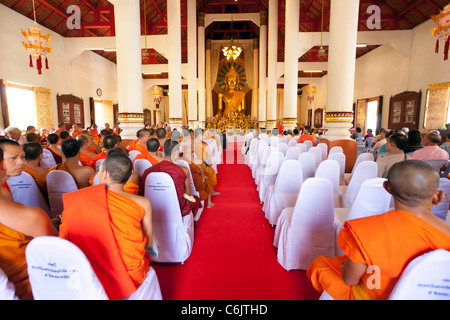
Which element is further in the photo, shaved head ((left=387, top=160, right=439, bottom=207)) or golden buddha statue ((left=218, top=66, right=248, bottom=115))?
golden buddha statue ((left=218, top=66, right=248, bottom=115))

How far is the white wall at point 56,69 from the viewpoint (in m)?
7.25

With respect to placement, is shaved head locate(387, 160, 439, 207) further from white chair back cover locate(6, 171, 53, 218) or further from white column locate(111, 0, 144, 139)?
white column locate(111, 0, 144, 139)

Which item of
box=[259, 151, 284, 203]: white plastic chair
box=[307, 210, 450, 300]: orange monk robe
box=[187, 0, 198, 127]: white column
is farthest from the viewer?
box=[187, 0, 198, 127]: white column

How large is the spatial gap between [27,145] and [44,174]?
317 mm

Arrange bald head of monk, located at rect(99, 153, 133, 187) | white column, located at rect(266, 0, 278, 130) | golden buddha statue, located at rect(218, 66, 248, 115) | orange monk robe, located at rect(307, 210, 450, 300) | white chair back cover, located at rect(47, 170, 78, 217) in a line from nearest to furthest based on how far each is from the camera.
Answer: orange monk robe, located at rect(307, 210, 450, 300) → bald head of monk, located at rect(99, 153, 133, 187) → white chair back cover, located at rect(47, 170, 78, 217) → white column, located at rect(266, 0, 278, 130) → golden buddha statue, located at rect(218, 66, 248, 115)

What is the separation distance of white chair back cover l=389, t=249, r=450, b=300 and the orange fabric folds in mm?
1181

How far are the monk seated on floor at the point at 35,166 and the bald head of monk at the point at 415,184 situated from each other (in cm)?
273

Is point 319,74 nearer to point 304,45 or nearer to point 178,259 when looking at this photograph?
point 304,45

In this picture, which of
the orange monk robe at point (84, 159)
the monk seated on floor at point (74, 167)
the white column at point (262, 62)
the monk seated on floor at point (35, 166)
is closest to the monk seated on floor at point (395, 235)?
the monk seated on floor at point (74, 167)

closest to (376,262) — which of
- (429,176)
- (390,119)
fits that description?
(429,176)

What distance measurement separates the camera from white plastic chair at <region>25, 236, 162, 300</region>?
0.88 m

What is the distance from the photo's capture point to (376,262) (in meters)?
0.96

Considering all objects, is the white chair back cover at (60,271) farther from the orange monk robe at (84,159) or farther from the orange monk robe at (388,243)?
the orange monk robe at (84,159)

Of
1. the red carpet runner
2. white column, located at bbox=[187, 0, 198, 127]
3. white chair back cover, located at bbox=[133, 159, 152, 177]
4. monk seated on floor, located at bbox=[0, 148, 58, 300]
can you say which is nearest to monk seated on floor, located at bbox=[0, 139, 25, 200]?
monk seated on floor, located at bbox=[0, 148, 58, 300]
